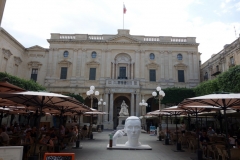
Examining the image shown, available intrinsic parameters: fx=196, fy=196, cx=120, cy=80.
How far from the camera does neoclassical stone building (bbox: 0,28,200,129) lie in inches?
1312

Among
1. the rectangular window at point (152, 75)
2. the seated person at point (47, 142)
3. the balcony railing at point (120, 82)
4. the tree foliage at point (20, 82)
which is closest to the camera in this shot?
the seated person at point (47, 142)

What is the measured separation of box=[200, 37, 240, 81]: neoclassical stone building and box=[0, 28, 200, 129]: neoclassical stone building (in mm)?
1667

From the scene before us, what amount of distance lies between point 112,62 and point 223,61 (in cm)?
1729

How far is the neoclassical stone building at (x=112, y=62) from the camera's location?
3331 centimetres

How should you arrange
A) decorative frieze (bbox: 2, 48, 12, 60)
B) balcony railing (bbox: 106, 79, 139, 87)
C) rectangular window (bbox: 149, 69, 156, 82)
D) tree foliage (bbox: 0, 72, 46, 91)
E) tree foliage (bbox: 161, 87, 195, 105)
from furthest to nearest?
rectangular window (bbox: 149, 69, 156, 82)
balcony railing (bbox: 106, 79, 139, 87)
tree foliage (bbox: 161, 87, 195, 105)
decorative frieze (bbox: 2, 48, 12, 60)
tree foliage (bbox: 0, 72, 46, 91)

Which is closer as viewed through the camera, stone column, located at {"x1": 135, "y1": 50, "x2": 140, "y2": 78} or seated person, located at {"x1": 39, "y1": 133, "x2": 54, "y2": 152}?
seated person, located at {"x1": 39, "y1": 133, "x2": 54, "y2": 152}

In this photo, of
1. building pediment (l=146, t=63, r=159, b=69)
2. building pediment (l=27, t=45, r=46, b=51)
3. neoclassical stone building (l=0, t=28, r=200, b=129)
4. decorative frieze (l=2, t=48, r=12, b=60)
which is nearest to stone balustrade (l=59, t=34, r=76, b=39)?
neoclassical stone building (l=0, t=28, r=200, b=129)

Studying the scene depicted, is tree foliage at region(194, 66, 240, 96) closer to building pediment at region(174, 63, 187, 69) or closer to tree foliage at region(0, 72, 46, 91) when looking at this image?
building pediment at region(174, 63, 187, 69)

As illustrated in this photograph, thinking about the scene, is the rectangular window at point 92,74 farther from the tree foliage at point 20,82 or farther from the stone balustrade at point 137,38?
the tree foliage at point 20,82

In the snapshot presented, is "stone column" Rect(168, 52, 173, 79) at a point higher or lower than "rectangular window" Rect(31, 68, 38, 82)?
higher

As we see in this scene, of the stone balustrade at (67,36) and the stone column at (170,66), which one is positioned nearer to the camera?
the stone column at (170,66)

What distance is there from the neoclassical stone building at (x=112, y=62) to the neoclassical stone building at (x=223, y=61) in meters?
1.67

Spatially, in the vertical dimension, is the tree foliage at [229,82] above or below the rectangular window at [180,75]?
below

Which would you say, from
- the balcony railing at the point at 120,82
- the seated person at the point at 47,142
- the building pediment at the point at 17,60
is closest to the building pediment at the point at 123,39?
the balcony railing at the point at 120,82
